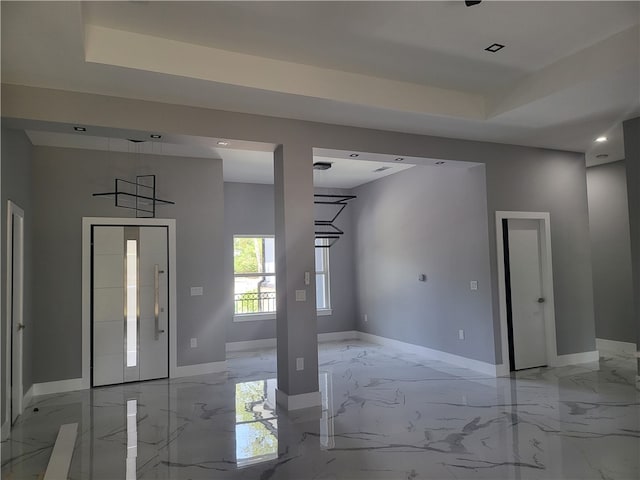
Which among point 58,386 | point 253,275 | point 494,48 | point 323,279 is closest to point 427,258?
point 323,279

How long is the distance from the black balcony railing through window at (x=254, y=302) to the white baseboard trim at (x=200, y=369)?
173 centimetres

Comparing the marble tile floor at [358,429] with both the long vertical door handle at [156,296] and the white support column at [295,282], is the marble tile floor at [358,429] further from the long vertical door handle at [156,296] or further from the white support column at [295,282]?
the long vertical door handle at [156,296]

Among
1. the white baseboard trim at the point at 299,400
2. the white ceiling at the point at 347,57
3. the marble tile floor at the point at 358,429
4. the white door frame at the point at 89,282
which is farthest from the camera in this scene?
the white door frame at the point at 89,282

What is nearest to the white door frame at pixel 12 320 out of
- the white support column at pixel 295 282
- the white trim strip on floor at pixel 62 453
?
the white trim strip on floor at pixel 62 453

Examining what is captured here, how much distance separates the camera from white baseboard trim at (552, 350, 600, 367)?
550 cm

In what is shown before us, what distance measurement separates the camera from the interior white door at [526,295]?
534 centimetres

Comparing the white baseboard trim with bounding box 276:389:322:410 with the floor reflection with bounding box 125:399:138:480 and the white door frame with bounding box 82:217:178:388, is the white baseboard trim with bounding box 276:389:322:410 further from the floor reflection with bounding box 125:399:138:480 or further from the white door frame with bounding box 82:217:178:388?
the white door frame with bounding box 82:217:178:388

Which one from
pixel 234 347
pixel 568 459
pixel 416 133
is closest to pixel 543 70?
pixel 416 133

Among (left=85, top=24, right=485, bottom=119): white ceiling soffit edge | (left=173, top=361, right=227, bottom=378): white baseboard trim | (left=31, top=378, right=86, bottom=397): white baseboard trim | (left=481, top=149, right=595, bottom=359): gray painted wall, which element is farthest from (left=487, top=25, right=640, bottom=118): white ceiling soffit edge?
(left=31, top=378, right=86, bottom=397): white baseboard trim

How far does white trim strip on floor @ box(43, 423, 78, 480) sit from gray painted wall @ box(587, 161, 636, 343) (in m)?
7.03

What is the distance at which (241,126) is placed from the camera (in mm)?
3949

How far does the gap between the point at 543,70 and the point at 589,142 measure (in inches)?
83.5

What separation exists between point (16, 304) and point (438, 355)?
506cm

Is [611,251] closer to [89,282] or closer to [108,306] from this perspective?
[108,306]
